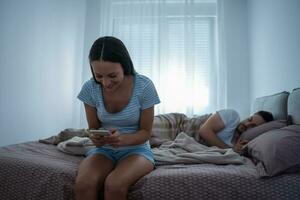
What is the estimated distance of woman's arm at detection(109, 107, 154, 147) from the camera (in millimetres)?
963

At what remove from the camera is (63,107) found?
2.72 m

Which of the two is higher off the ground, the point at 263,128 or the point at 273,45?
the point at 273,45

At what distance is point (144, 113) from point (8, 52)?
1.32 metres

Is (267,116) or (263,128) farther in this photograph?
(267,116)

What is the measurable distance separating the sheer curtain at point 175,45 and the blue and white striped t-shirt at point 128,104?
5.80 feet

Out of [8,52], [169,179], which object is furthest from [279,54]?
[8,52]

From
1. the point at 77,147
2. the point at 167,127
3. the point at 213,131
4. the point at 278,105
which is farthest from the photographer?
the point at 167,127

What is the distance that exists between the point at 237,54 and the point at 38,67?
2.34 meters

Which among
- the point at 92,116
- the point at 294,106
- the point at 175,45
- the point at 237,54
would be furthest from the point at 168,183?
the point at 237,54

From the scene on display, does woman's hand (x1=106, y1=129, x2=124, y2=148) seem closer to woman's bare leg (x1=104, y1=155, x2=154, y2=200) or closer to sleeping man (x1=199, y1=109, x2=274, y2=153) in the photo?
woman's bare leg (x1=104, y1=155, x2=154, y2=200)

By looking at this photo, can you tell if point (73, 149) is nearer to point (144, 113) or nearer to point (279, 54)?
point (144, 113)

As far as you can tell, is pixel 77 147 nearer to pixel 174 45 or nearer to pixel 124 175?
pixel 124 175

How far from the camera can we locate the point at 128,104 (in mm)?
1104

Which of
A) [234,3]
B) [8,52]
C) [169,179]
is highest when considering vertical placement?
[234,3]
